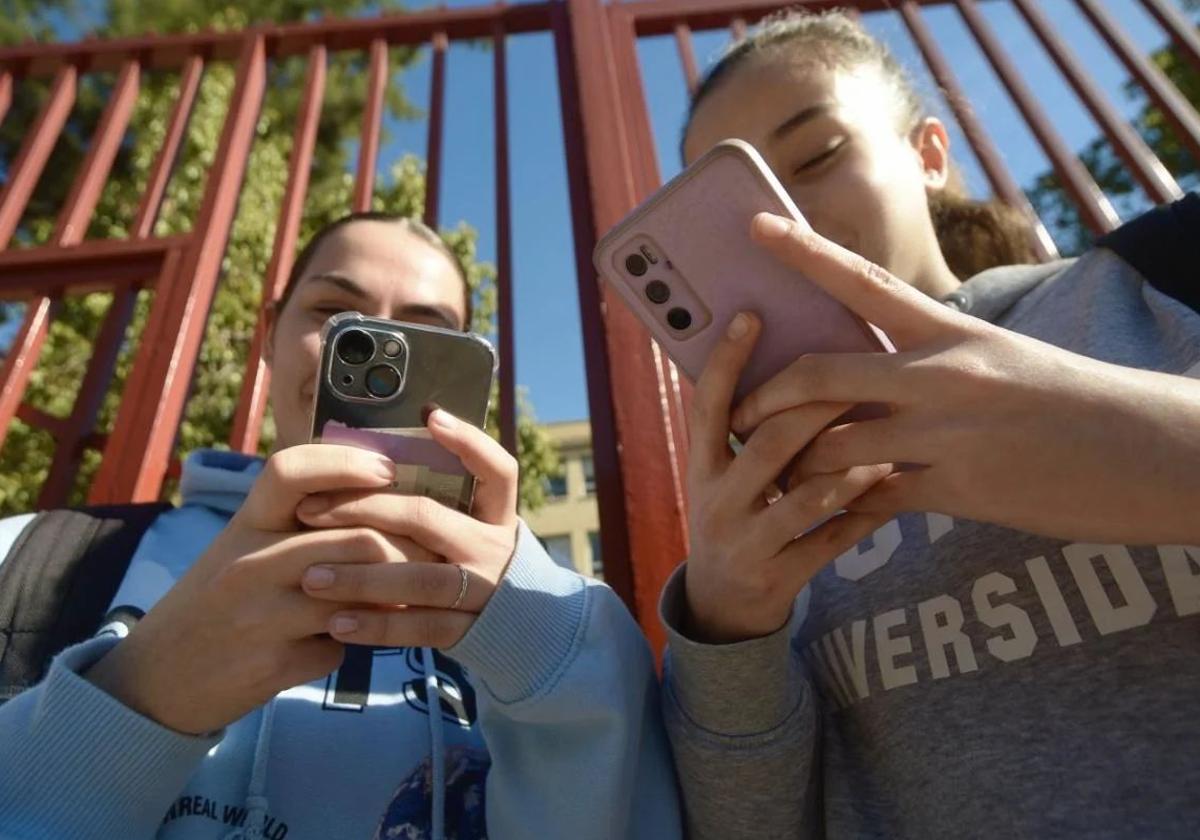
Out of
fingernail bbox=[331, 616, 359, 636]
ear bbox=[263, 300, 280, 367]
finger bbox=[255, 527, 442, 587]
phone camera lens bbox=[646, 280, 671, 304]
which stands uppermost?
ear bbox=[263, 300, 280, 367]

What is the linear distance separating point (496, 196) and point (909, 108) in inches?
32.8

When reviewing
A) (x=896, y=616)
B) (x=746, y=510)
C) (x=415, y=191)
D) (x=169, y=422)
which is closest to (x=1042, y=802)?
(x=896, y=616)

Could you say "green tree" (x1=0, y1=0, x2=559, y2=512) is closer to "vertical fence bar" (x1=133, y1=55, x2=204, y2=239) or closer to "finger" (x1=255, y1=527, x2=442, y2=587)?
"vertical fence bar" (x1=133, y1=55, x2=204, y2=239)

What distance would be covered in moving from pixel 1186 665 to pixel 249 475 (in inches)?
40.7

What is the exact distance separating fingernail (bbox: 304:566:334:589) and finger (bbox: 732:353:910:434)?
339 mm

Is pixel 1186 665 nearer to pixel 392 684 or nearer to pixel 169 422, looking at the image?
pixel 392 684

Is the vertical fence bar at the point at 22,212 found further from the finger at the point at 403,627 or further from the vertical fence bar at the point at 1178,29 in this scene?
the vertical fence bar at the point at 1178,29

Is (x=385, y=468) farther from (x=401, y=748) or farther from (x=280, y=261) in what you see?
(x=280, y=261)

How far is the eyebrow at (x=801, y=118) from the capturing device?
112 cm

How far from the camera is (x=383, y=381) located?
69 cm

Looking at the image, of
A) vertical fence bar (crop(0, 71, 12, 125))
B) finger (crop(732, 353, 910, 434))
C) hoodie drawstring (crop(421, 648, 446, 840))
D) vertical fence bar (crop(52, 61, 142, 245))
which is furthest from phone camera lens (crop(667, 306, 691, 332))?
vertical fence bar (crop(0, 71, 12, 125))

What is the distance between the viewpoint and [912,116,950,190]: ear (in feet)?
4.33

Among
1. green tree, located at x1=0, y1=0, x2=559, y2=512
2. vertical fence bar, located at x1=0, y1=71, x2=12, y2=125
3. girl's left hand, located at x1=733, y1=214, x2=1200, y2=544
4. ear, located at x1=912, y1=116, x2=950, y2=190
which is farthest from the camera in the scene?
green tree, located at x1=0, y1=0, x2=559, y2=512

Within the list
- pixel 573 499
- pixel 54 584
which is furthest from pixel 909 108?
pixel 573 499
